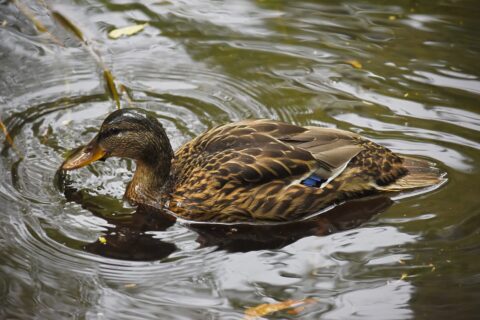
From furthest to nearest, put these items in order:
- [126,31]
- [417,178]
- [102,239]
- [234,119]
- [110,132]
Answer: [126,31], [234,119], [417,178], [110,132], [102,239]

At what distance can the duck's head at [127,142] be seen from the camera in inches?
306

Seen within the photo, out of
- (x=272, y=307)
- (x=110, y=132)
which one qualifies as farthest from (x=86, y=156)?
(x=272, y=307)

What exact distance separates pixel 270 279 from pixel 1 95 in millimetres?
4256

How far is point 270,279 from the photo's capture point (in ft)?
22.0

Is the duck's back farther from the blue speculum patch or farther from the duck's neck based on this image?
the duck's neck

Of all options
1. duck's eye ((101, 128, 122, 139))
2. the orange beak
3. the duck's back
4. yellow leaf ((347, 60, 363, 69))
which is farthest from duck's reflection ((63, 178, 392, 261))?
yellow leaf ((347, 60, 363, 69))

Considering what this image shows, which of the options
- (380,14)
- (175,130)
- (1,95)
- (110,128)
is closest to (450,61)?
(380,14)

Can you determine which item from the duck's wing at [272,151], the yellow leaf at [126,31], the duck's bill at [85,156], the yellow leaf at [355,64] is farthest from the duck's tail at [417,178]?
the yellow leaf at [126,31]

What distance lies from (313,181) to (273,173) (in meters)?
0.41

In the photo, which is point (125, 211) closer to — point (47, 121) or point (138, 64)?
point (47, 121)

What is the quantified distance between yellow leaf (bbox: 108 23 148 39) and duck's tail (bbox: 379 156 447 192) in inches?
167

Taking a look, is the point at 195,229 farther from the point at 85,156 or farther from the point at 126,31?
the point at 126,31

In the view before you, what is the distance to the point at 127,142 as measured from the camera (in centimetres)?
785

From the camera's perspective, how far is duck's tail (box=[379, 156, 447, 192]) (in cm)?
789
